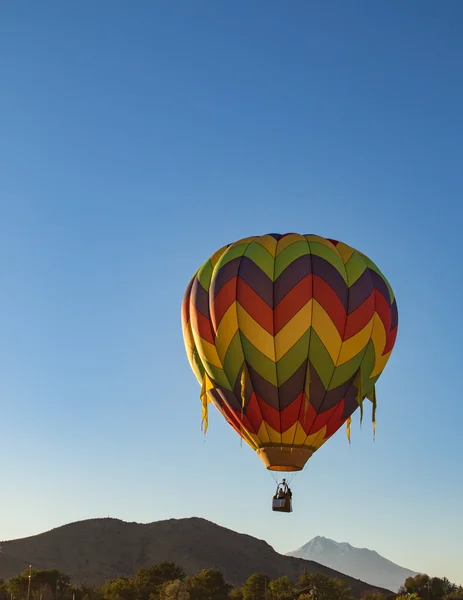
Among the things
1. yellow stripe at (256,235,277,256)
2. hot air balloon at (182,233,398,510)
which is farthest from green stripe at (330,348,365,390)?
yellow stripe at (256,235,277,256)

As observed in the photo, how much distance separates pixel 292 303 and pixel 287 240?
138 inches

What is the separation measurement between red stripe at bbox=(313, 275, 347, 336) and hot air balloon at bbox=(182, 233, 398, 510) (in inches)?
1.7

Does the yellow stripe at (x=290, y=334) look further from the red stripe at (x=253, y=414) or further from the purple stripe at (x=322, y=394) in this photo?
the red stripe at (x=253, y=414)

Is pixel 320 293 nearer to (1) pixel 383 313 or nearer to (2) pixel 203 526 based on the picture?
(1) pixel 383 313

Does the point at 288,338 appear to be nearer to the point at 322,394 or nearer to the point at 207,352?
the point at 322,394

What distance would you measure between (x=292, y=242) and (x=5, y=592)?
8418 centimetres

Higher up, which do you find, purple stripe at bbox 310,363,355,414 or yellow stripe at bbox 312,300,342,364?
yellow stripe at bbox 312,300,342,364

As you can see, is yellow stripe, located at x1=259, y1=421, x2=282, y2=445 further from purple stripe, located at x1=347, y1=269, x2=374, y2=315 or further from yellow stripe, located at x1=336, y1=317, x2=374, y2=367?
purple stripe, located at x1=347, y1=269, x2=374, y2=315

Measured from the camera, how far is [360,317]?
37.3 m

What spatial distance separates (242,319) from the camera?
3666cm

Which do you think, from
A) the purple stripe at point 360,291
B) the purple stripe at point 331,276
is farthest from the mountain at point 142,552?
the purple stripe at point 331,276

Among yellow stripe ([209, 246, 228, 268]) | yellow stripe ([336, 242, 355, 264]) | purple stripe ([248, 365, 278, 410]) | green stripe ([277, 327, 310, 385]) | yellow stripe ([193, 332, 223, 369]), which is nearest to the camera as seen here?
green stripe ([277, 327, 310, 385])

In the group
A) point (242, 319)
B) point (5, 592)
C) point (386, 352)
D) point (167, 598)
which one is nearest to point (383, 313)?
point (386, 352)

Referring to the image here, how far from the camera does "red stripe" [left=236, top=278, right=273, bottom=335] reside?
119 ft
